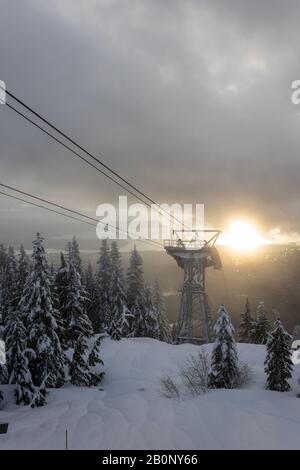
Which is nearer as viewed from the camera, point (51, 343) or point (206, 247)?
point (51, 343)

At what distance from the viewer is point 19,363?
23.5 metres

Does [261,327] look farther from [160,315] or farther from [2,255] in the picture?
[2,255]

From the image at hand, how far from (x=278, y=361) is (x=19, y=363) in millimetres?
17179

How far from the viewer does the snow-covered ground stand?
13.6m

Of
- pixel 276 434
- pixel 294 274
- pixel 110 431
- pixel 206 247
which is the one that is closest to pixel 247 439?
pixel 276 434

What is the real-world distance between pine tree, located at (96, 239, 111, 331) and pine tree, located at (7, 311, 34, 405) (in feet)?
103

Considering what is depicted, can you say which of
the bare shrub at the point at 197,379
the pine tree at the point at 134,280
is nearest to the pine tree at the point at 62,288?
the bare shrub at the point at 197,379

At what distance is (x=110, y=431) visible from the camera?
15.0 meters

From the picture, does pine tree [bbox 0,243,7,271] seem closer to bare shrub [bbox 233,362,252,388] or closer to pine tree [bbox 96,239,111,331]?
pine tree [bbox 96,239,111,331]

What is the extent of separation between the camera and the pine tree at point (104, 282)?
5838 centimetres

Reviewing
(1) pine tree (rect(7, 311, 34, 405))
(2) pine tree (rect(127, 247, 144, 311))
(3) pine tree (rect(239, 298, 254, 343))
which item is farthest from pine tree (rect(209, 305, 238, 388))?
(2) pine tree (rect(127, 247, 144, 311))

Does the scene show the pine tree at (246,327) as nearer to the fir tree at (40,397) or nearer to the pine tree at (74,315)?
the pine tree at (74,315)
